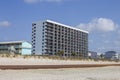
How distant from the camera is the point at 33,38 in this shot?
14125 centimetres

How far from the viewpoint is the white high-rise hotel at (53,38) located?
445 feet

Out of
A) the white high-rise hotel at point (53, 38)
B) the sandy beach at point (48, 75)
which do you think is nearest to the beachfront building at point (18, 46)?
the white high-rise hotel at point (53, 38)

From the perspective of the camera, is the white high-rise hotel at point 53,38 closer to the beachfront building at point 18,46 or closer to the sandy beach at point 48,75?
the beachfront building at point 18,46

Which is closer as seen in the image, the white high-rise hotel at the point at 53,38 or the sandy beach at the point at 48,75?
the sandy beach at the point at 48,75

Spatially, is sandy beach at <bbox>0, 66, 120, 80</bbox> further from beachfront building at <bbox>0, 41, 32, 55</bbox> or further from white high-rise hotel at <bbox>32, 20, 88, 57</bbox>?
white high-rise hotel at <bbox>32, 20, 88, 57</bbox>

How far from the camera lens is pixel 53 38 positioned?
463 ft

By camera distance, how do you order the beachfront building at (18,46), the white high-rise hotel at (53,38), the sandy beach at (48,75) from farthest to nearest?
the white high-rise hotel at (53,38), the beachfront building at (18,46), the sandy beach at (48,75)

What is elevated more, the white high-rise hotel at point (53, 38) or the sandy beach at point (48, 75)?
the white high-rise hotel at point (53, 38)

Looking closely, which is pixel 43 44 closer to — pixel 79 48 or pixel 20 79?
pixel 79 48

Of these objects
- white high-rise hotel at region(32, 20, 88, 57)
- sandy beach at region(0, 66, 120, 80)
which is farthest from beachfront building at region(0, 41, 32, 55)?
sandy beach at region(0, 66, 120, 80)

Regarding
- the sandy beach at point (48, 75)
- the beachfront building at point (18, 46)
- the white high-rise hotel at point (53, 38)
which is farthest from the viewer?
the white high-rise hotel at point (53, 38)

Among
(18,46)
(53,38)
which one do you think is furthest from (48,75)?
(53,38)

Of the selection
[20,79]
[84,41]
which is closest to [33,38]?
[84,41]

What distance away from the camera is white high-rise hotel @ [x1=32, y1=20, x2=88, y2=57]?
13575 centimetres
